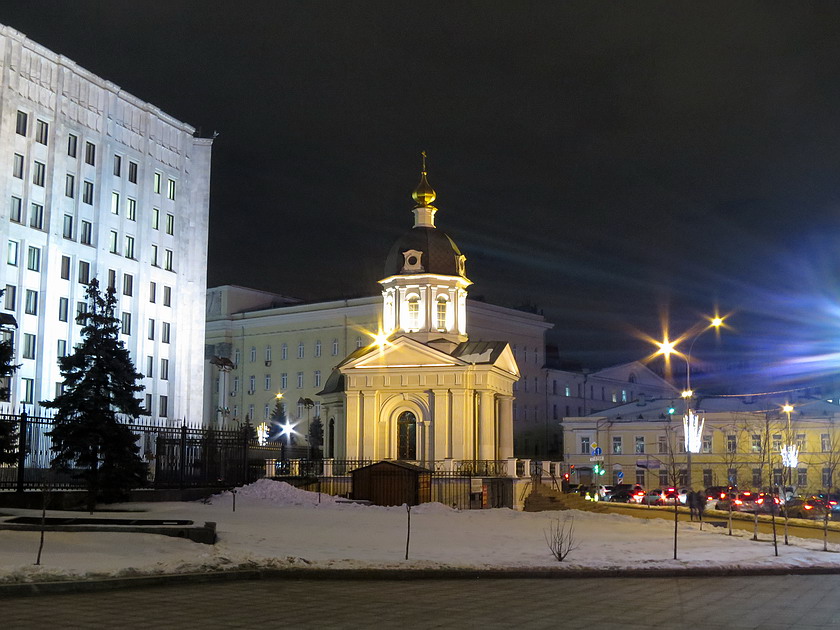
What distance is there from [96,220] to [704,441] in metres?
43.5

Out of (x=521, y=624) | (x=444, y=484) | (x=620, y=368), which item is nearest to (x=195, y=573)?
(x=521, y=624)

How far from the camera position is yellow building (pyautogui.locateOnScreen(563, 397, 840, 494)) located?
2696 inches

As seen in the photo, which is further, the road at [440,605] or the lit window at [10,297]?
the lit window at [10,297]

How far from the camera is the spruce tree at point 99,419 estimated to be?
2684cm

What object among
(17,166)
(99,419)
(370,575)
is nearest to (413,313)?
(17,166)

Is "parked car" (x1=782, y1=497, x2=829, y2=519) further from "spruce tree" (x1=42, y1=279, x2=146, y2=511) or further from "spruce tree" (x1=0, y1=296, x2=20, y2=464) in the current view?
"spruce tree" (x1=0, y1=296, x2=20, y2=464)

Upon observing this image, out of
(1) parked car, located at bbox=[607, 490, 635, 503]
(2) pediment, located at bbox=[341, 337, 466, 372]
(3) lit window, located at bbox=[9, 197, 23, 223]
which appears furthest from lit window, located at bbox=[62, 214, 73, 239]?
(1) parked car, located at bbox=[607, 490, 635, 503]

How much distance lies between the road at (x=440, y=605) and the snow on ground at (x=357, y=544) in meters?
0.95

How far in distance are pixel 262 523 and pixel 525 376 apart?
7684cm

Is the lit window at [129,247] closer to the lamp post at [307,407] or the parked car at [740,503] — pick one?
the lamp post at [307,407]

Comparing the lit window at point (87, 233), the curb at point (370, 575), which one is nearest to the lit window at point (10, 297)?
the lit window at point (87, 233)

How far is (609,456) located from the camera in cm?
7694

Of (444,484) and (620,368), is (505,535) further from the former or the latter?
(620,368)

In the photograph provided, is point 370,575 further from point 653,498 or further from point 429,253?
point 653,498
